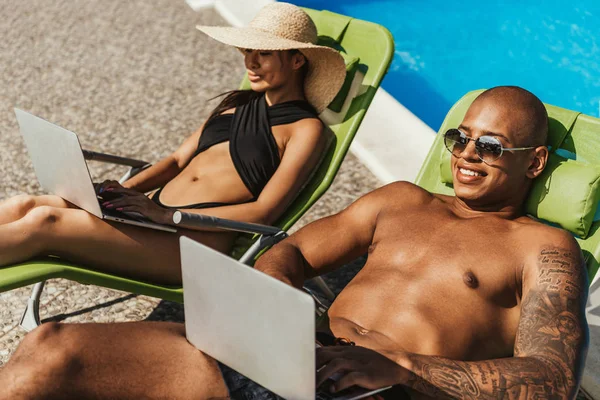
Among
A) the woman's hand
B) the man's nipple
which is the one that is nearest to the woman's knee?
the woman's hand

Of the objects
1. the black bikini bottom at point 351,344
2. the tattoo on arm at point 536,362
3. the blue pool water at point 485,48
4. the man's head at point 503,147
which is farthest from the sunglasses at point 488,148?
the blue pool water at point 485,48

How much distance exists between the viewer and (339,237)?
113 inches

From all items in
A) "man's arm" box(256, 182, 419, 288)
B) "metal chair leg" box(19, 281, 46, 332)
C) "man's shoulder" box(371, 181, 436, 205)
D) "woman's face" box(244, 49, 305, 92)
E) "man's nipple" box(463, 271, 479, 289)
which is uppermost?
"woman's face" box(244, 49, 305, 92)

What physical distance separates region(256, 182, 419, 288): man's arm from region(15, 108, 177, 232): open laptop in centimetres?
63

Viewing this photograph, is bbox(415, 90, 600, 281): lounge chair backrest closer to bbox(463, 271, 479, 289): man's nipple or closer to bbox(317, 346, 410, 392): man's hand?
bbox(463, 271, 479, 289): man's nipple

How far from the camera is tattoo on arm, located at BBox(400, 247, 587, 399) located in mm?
2158

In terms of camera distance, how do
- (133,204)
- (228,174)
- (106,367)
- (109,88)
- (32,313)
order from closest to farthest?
(106,367) → (133,204) → (32,313) → (228,174) → (109,88)

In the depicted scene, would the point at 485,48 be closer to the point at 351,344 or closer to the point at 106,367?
the point at 351,344

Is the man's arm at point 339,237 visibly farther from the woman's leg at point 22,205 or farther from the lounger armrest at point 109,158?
the lounger armrest at point 109,158

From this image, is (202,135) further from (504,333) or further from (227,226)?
(504,333)

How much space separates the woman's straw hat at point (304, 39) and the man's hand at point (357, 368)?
6.10 feet

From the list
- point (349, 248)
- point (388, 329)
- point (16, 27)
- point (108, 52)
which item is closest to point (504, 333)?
point (388, 329)

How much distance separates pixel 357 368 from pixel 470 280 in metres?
0.60

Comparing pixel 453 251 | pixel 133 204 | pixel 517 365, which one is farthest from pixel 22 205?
pixel 517 365
